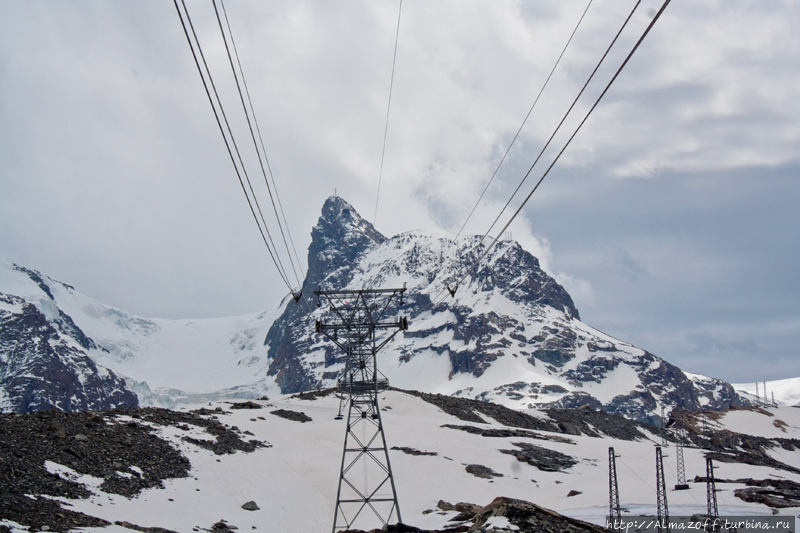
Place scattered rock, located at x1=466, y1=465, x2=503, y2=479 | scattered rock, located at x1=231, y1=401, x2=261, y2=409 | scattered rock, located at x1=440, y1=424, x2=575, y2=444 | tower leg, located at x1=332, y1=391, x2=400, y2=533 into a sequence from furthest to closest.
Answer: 1. scattered rock, located at x1=231, y1=401, x2=261, y2=409
2. scattered rock, located at x1=440, y1=424, x2=575, y2=444
3. scattered rock, located at x1=466, y1=465, x2=503, y2=479
4. tower leg, located at x1=332, y1=391, x2=400, y2=533

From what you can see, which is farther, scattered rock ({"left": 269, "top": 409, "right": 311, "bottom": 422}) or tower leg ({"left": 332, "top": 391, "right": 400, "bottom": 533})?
scattered rock ({"left": 269, "top": 409, "right": 311, "bottom": 422})

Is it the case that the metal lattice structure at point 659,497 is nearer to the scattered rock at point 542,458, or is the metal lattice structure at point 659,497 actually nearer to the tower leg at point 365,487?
the tower leg at point 365,487

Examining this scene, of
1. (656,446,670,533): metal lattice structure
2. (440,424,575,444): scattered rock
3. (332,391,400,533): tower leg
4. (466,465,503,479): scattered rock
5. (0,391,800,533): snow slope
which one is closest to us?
(656,446,670,533): metal lattice structure

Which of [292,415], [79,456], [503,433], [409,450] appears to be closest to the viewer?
[79,456]

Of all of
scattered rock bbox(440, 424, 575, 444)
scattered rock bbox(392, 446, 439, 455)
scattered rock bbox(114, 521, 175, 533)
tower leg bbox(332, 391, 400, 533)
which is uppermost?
scattered rock bbox(440, 424, 575, 444)

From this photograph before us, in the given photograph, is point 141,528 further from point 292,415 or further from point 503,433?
point 503,433

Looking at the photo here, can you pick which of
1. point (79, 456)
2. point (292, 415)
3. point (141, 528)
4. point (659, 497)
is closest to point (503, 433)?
point (292, 415)

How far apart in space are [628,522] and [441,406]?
62.7 m

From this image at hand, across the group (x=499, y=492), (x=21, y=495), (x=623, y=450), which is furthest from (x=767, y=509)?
(x=21, y=495)

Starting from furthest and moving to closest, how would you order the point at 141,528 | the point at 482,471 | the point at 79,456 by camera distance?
the point at 482,471 → the point at 79,456 → the point at 141,528

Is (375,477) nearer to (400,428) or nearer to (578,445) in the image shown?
(400,428)

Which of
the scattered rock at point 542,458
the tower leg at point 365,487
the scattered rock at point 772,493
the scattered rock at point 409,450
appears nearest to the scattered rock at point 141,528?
the tower leg at point 365,487

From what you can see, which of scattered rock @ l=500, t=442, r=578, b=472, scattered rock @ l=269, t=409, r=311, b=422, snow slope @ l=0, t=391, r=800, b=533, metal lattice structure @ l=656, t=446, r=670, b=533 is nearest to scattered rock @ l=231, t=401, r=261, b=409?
snow slope @ l=0, t=391, r=800, b=533

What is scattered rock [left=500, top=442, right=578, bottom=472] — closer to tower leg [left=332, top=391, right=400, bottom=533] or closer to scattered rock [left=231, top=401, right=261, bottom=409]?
tower leg [left=332, top=391, right=400, bottom=533]
